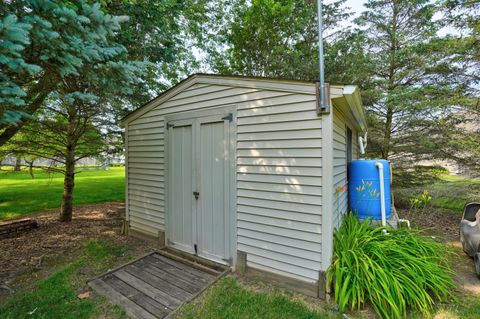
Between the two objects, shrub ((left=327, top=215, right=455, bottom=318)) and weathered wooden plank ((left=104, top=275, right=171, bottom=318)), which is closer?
shrub ((left=327, top=215, right=455, bottom=318))

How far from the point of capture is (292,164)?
9.80 ft

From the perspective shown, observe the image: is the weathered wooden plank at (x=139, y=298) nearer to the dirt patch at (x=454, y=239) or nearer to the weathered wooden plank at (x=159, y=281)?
the weathered wooden plank at (x=159, y=281)

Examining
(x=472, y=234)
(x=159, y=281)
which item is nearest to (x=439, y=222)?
Answer: (x=472, y=234)

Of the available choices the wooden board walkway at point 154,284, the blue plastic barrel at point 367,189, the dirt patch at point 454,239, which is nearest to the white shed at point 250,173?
the wooden board walkway at point 154,284

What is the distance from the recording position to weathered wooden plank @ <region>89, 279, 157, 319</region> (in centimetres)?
260

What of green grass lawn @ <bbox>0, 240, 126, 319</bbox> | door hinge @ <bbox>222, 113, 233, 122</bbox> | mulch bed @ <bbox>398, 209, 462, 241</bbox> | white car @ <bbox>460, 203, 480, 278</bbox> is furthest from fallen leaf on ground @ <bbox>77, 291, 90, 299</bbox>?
mulch bed @ <bbox>398, 209, 462, 241</bbox>

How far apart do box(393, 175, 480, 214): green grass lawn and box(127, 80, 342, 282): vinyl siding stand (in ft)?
20.5

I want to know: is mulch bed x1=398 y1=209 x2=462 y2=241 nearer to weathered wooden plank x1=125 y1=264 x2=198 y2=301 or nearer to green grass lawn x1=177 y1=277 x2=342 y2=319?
green grass lawn x1=177 y1=277 x2=342 y2=319

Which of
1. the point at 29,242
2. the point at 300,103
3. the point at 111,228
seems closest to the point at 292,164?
the point at 300,103

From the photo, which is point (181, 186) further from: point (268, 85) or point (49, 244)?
point (49, 244)

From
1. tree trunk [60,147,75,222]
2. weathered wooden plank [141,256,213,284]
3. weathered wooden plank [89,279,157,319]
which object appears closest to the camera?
weathered wooden plank [89,279,157,319]

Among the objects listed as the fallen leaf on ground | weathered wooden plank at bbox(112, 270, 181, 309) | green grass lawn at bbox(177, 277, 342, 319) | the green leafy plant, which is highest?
the green leafy plant

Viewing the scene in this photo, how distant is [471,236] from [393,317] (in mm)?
2643

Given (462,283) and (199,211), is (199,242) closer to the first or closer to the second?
(199,211)
